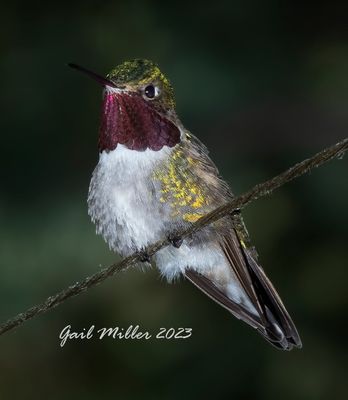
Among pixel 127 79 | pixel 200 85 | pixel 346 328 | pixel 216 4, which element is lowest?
pixel 346 328

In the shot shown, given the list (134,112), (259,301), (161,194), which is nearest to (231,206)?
(161,194)

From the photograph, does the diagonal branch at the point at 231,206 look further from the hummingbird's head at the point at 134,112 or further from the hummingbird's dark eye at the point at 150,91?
the hummingbird's dark eye at the point at 150,91

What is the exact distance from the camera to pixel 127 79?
11.1ft

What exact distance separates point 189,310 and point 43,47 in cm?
206

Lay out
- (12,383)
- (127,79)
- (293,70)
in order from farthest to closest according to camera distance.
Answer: (293,70)
(12,383)
(127,79)

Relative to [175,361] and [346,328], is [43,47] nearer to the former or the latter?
[175,361]

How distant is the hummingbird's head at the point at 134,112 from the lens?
134 inches

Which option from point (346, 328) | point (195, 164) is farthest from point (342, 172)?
point (195, 164)

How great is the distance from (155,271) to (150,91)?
7.17ft

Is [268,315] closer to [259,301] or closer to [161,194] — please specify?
[259,301]

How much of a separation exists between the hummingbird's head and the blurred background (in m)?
1.71

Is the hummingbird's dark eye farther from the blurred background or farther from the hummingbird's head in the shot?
the blurred background

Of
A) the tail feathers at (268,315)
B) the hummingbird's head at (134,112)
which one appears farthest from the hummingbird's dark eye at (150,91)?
the tail feathers at (268,315)

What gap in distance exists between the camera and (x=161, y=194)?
11.1ft
